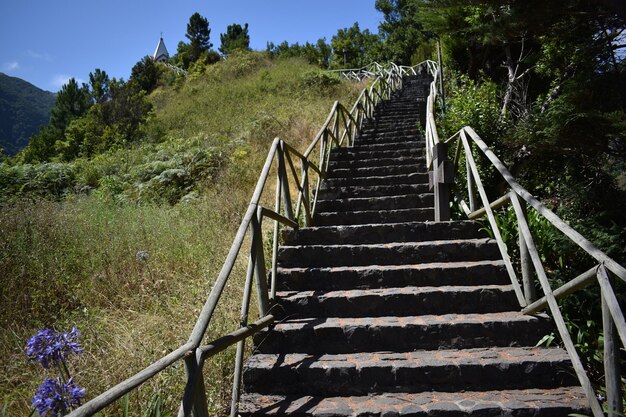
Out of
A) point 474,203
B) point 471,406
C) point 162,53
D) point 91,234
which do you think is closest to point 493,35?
point 474,203

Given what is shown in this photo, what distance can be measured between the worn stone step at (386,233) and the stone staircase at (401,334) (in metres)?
0.01

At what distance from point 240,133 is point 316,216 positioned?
8448mm

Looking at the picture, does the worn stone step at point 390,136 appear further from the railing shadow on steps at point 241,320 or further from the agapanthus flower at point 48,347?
the agapanthus flower at point 48,347

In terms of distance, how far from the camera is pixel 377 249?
499 centimetres

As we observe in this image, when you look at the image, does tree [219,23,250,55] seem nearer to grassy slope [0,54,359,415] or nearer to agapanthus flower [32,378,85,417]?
grassy slope [0,54,359,415]

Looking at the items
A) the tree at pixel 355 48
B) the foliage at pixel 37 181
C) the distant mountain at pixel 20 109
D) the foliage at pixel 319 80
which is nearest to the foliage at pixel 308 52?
the tree at pixel 355 48

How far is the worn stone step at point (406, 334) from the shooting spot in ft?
12.3

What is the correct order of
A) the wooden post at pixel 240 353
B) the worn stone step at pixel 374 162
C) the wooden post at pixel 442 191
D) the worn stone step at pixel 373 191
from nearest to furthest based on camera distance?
the wooden post at pixel 240 353
the wooden post at pixel 442 191
the worn stone step at pixel 373 191
the worn stone step at pixel 374 162

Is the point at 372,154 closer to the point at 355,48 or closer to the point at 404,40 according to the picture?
the point at 404,40

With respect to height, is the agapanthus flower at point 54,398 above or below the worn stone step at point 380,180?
below

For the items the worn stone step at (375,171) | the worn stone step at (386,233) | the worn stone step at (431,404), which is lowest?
the worn stone step at (431,404)

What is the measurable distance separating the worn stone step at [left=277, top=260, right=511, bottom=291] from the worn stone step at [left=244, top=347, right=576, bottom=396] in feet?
3.29

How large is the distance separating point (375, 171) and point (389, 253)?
10.6 feet

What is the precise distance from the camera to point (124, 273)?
5.59 metres
